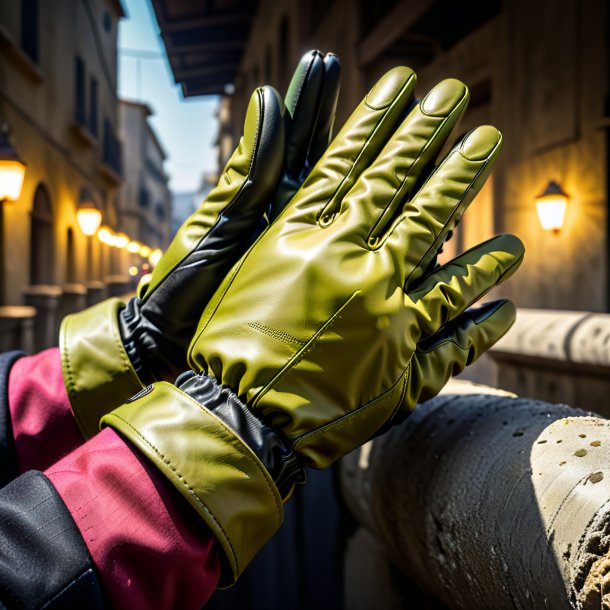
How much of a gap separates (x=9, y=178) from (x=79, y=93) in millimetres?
9422

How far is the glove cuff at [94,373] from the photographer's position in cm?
112

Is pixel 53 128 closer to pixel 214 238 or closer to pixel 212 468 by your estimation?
pixel 214 238

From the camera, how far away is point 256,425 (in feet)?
2.63

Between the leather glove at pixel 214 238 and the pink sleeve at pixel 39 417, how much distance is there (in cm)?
3

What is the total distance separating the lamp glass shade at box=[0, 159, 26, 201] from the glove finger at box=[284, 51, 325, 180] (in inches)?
166

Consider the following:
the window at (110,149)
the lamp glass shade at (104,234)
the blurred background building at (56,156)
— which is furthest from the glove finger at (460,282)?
the window at (110,149)

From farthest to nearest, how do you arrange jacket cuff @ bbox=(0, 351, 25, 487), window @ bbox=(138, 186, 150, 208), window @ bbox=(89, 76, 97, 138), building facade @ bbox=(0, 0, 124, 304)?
window @ bbox=(138, 186, 150, 208), window @ bbox=(89, 76, 97, 138), building facade @ bbox=(0, 0, 124, 304), jacket cuff @ bbox=(0, 351, 25, 487)

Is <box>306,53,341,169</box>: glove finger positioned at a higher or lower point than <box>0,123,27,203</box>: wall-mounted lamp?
lower

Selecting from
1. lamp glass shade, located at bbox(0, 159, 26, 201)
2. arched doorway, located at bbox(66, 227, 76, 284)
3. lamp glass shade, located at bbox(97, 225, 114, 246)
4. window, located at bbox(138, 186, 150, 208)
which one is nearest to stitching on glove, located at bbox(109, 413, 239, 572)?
lamp glass shade, located at bbox(0, 159, 26, 201)

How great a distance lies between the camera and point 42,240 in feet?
34.6

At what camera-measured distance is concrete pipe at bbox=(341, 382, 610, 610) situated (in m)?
0.61

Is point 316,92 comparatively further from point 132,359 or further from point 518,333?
point 518,333

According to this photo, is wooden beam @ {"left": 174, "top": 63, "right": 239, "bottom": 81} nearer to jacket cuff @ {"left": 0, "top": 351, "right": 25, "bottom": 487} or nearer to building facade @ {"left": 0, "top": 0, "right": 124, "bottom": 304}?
building facade @ {"left": 0, "top": 0, "right": 124, "bottom": 304}

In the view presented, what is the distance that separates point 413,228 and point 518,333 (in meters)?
2.17
